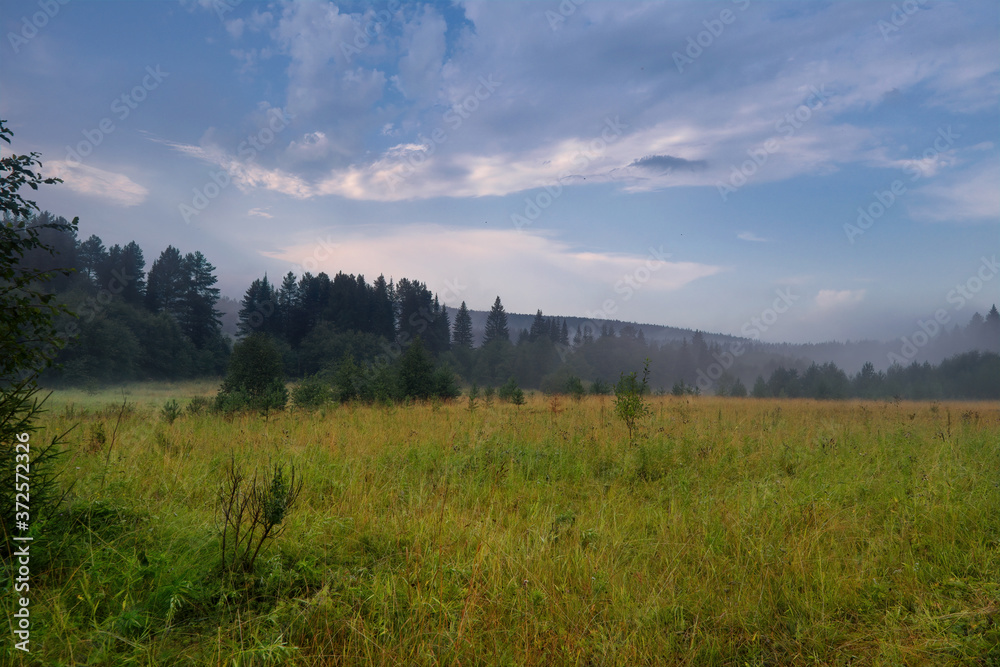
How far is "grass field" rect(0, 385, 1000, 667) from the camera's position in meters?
2.72

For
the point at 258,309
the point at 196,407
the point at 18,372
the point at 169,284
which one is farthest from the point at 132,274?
the point at 18,372

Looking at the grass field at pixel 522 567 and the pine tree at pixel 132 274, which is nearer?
the grass field at pixel 522 567

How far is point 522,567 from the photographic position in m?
3.45

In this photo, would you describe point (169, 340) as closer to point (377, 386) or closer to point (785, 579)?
point (377, 386)

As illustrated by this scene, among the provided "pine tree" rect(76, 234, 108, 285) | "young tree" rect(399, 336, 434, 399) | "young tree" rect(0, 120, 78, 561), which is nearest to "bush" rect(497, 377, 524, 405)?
"young tree" rect(399, 336, 434, 399)

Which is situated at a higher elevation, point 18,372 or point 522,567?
point 18,372

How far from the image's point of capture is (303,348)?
5700cm

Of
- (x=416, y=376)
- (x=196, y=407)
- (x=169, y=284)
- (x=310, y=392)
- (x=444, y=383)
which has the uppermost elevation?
(x=169, y=284)

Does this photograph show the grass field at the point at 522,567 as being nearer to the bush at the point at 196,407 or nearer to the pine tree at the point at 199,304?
the bush at the point at 196,407

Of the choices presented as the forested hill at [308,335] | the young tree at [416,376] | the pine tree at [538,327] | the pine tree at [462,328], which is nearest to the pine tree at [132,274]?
the forested hill at [308,335]

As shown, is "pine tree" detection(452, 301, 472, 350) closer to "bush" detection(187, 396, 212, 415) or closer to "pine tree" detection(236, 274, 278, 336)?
"pine tree" detection(236, 274, 278, 336)

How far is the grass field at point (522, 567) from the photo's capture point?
107 inches

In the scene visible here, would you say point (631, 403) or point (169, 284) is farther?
point (169, 284)

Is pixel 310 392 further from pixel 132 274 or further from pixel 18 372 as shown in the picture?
pixel 132 274
